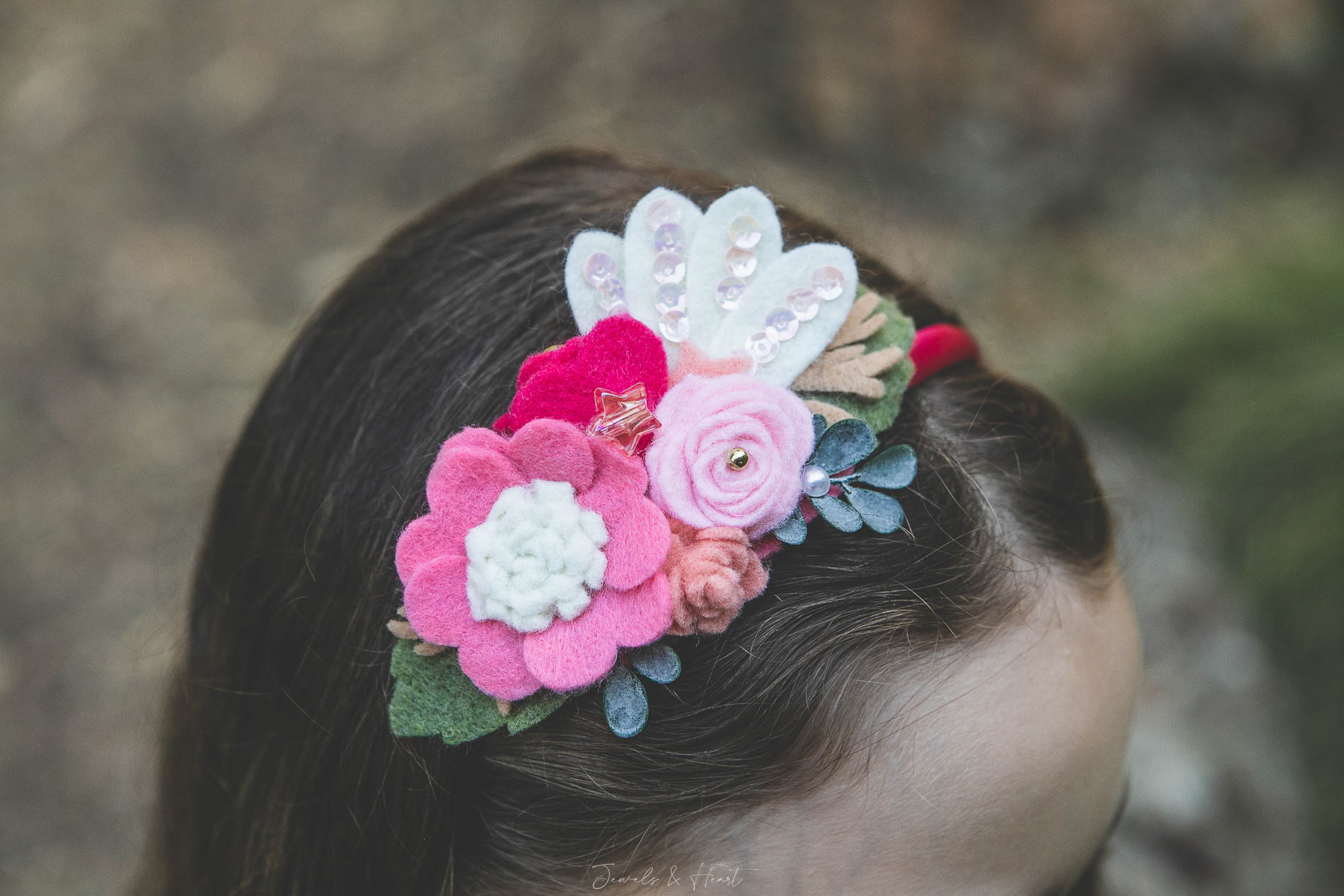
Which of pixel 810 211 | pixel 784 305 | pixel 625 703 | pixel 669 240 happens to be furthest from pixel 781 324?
pixel 810 211

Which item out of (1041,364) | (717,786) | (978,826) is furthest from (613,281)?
(1041,364)

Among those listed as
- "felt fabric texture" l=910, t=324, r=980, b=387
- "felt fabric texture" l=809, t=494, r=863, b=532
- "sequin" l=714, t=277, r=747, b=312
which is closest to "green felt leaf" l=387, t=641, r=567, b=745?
"felt fabric texture" l=809, t=494, r=863, b=532

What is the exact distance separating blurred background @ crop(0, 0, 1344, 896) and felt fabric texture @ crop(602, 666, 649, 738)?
96cm

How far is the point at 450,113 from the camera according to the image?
3680 millimetres

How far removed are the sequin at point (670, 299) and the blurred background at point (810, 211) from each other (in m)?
1.03

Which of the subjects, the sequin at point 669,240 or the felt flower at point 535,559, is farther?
the sequin at point 669,240

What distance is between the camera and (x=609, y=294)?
0.91 meters

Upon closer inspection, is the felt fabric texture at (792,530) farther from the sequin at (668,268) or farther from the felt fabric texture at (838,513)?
the sequin at (668,268)

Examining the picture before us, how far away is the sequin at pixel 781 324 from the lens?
0.90m

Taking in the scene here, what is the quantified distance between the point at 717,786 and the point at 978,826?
9.9 inches

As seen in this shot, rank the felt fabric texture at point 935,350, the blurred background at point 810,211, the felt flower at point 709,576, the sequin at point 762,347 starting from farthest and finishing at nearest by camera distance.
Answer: the blurred background at point 810,211 < the felt fabric texture at point 935,350 < the sequin at point 762,347 < the felt flower at point 709,576

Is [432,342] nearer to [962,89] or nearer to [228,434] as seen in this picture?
[228,434]

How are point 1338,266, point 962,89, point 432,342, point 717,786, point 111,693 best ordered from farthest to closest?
point 962,89, point 1338,266, point 111,693, point 432,342, point 717,786

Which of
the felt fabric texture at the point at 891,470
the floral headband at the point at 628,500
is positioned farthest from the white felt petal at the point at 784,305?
the felt fabric texture at the point at 891,470
